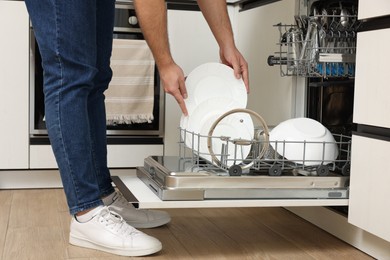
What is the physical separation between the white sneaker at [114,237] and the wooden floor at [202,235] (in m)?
0.03

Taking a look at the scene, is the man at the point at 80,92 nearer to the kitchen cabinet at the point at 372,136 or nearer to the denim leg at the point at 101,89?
the denim leg at the point at 101,89

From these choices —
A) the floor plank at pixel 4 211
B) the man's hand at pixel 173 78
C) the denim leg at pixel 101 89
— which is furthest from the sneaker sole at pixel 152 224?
the man's hand at pixel 173 78

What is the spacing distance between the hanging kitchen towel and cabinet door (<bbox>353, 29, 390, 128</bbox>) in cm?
114

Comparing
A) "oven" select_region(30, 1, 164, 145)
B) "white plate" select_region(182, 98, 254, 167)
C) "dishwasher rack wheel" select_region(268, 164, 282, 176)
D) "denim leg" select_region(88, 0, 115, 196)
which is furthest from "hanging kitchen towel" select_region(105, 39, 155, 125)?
"dishwasher rack wheel" select_region(268, 164, 282, 176)

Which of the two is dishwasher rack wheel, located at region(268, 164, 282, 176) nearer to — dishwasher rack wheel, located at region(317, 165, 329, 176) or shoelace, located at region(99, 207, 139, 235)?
dishwasher rack wheel, located at region(317, 165, 329, 176)

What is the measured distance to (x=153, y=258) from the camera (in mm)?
1643

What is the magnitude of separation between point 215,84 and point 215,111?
0.40 feet

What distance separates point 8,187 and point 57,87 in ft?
3.87

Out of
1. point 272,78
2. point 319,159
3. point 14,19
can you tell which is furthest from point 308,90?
point 14,19

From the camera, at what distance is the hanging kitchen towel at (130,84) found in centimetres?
253

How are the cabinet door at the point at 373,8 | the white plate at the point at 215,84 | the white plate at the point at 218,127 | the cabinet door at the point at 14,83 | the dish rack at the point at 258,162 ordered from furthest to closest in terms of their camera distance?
the cabinet door at the point at 14,83, the white plate at the point at 215,84, the white plate at the point at 218,127, the dish rack at the point at 258,162, the cabinet door at the point at 373,8

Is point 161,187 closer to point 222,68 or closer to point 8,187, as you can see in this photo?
point 222,68

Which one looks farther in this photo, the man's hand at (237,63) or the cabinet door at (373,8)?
the man's hand at (237,63)

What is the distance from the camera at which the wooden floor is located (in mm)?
1690
